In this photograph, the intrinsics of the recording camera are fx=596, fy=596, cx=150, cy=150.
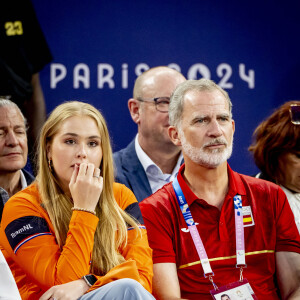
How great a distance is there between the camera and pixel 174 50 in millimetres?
4305

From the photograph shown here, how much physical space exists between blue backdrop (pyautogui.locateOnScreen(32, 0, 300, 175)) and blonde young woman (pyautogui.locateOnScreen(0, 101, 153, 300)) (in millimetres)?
1548

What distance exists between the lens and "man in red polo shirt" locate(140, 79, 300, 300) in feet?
8.63

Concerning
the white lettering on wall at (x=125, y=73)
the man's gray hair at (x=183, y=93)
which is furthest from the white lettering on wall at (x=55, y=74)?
the man's gray hair at (x=183, y=93)

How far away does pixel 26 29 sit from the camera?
411cm

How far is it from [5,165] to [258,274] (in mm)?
1458

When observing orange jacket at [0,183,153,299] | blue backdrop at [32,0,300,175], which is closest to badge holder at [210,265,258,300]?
orange jacket at [0,183,153,299]

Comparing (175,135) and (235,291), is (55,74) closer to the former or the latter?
(175,135)

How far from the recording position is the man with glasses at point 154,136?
374 cm

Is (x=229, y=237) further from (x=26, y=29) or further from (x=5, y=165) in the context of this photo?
(x=26, y=29)

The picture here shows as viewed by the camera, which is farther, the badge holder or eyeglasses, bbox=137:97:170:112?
eyeglasses, bbox=137:97:170:112

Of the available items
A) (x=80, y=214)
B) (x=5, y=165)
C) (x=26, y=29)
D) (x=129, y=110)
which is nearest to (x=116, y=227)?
(x=80, y=214)

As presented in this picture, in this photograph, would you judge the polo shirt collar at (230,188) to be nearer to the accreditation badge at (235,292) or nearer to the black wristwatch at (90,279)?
the accreditation badge at (235,292)

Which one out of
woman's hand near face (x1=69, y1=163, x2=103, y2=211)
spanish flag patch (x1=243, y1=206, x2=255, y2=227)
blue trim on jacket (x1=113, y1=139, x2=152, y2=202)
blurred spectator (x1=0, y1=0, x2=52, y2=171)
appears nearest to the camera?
woman's hand near face (x1=69, y1=163, x2=103, y2=211)

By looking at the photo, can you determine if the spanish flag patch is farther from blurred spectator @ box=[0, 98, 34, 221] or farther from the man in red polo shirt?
blurred spectator @ box=[0, 98, 34, 221]
